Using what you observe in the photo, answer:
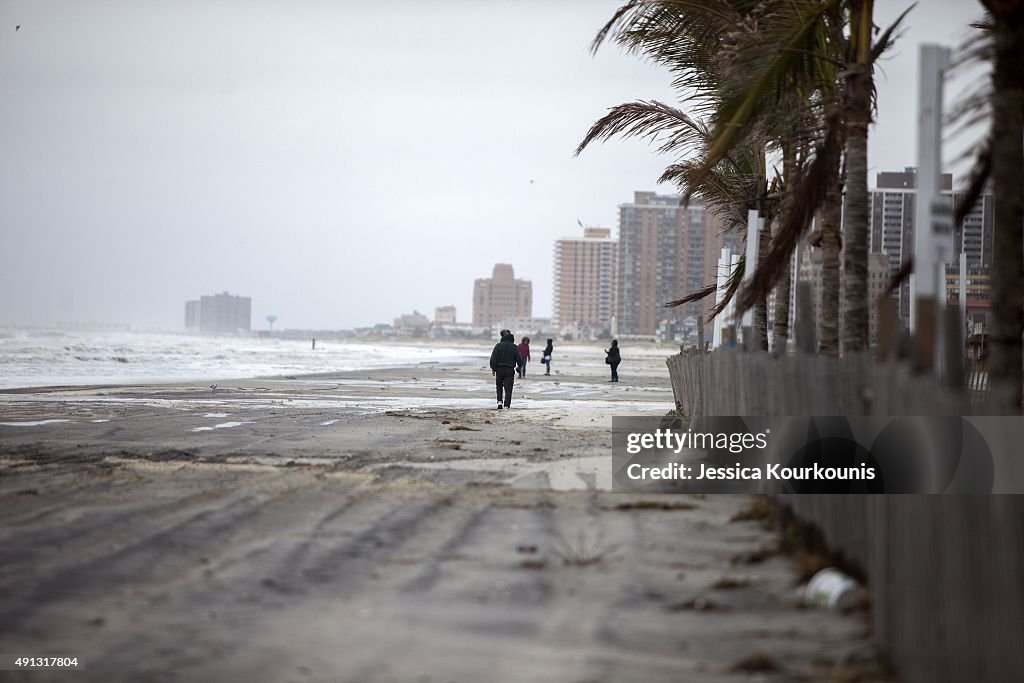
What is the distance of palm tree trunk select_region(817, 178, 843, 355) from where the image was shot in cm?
1081

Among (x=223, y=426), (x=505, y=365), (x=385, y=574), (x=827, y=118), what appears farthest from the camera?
(x=505, y=365)

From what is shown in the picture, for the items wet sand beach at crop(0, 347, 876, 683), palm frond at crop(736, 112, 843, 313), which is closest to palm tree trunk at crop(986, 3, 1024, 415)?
wet sand beach at crop(0, 347, 876, 683)

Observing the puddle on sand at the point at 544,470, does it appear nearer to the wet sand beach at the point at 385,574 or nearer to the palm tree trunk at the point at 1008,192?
the wet sand beach at the point at 385,574

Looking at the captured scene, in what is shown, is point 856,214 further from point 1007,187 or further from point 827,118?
point 1007,187

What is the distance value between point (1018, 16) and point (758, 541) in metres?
3.60

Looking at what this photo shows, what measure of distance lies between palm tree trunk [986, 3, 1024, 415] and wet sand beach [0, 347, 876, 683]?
1884 mm

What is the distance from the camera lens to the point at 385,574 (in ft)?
18.7

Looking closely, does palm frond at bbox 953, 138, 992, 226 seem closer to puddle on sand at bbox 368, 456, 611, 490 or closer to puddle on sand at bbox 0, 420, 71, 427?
puddle on sand at bbox 368, 456, 611, 490

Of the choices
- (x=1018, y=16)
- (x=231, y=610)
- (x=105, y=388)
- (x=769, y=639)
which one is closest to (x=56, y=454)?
(x=231, y=610)

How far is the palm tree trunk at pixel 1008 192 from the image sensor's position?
5.87 meters

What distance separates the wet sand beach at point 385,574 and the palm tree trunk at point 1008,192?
1.88 m

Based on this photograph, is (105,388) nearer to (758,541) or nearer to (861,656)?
(758,541)

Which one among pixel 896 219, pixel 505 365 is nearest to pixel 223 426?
pixel 505 365

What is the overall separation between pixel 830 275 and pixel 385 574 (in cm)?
749
